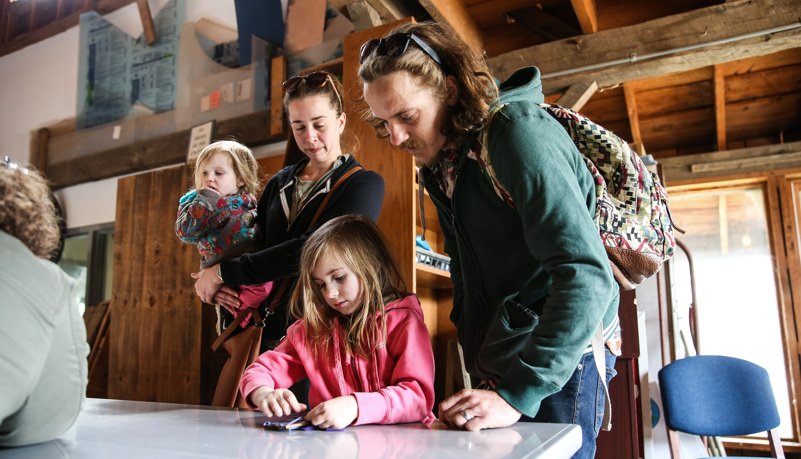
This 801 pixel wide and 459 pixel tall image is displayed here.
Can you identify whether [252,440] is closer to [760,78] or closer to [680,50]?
[680,50]

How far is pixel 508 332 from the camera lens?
3.20 feet

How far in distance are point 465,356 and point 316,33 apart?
3313 mm

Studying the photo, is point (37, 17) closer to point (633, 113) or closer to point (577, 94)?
point (577, 94)

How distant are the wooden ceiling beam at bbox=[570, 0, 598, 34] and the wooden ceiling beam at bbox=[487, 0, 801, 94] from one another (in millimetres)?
71

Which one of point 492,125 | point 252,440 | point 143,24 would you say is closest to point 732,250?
point 492,125

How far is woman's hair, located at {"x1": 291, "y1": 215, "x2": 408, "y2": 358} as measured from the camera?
1.31 metres

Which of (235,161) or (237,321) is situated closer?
(237,321)

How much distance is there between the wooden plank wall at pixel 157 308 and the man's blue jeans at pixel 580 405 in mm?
2037

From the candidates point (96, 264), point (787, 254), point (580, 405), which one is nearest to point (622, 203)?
point (580, 405)

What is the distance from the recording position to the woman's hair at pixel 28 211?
0.58 meters

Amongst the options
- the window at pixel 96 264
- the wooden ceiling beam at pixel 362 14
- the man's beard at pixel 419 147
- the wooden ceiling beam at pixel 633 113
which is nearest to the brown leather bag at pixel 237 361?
the man's beard at pixel 419 147

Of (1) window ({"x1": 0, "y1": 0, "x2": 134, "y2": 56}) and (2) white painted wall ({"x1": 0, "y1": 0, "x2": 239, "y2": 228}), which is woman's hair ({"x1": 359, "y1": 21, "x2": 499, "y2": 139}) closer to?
(2) white painted wall ({"x1": 0, "y1": 0, "x2": 239, "y2": 228})

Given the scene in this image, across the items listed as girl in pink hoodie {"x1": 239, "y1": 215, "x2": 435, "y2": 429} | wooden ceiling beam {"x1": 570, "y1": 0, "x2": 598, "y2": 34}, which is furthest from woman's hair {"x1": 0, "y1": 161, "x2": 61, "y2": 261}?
wooden ceiling beam {"x1": 570, "y1": 0, "x2": 598, "y2": 34}

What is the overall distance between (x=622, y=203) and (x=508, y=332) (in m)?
0.30
